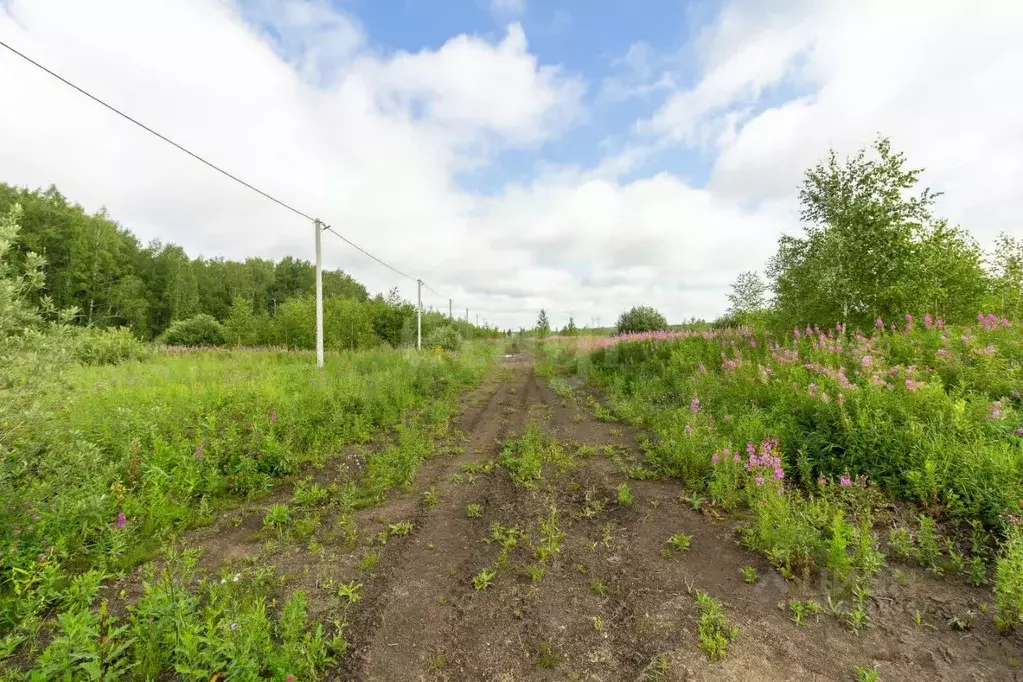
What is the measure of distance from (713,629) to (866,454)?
140 inches

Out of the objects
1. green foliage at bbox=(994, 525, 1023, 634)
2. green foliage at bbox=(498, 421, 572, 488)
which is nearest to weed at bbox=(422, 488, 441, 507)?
green foliage at bbox=(498, 421, 572, 488)

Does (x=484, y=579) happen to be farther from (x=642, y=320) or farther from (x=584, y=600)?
(x=642, y=320)

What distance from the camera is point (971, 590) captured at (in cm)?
325

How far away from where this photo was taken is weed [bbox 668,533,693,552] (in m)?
4.11

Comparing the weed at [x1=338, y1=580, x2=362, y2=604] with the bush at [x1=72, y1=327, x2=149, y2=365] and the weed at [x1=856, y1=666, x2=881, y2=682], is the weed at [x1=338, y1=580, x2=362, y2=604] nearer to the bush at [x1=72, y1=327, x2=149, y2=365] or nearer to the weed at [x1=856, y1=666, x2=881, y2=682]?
the weed at [x1=856, y1=666, x2=881, y2=682]

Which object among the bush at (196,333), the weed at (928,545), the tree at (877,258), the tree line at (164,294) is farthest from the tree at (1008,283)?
the bush at (196,333)

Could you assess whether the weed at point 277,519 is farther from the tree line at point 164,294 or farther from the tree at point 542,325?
the tree at point 542,325

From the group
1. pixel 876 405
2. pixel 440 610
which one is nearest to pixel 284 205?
pixel 440 610

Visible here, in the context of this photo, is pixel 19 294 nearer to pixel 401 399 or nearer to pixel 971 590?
pixel 401 399

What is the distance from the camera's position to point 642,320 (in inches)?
971

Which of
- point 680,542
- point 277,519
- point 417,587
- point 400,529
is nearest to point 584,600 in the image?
point 680,542

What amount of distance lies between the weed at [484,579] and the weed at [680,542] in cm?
182

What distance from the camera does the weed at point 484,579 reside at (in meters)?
3.62

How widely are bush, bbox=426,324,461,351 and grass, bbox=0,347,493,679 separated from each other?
1990 centimetres
